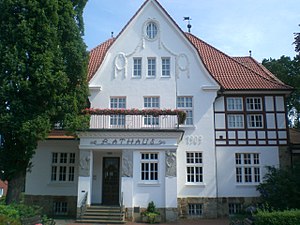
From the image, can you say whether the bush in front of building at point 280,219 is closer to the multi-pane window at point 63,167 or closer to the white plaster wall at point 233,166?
→ the white plaster wall at point 233,166

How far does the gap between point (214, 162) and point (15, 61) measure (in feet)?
43.4

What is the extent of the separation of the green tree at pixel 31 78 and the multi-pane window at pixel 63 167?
4.81 meters

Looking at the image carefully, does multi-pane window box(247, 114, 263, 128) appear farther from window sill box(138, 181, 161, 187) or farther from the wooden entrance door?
the wooden entrance door

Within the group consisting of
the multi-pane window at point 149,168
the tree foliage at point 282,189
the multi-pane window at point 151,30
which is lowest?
the tree foliage at point 282,189

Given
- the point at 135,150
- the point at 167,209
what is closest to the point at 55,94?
the point at 135,150

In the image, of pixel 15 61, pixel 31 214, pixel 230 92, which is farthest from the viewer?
pixel 230 92

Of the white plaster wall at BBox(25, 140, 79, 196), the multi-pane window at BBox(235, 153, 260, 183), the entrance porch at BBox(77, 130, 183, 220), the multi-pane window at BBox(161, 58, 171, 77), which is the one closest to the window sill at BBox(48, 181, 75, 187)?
the white plaster wall at BBox(25, 140, 79, 196)

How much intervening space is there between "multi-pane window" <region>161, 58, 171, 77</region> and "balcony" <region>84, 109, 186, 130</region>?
12.3 feet

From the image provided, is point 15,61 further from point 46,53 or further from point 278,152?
point 278,152

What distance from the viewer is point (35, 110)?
656 inches

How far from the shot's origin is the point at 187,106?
2267cm

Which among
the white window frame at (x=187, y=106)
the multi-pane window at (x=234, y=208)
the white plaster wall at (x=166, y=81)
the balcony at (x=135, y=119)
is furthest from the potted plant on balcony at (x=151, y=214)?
the white window frame at (x=187, y=106)

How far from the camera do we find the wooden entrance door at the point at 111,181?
814 inches

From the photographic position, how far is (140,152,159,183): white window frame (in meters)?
19.4
